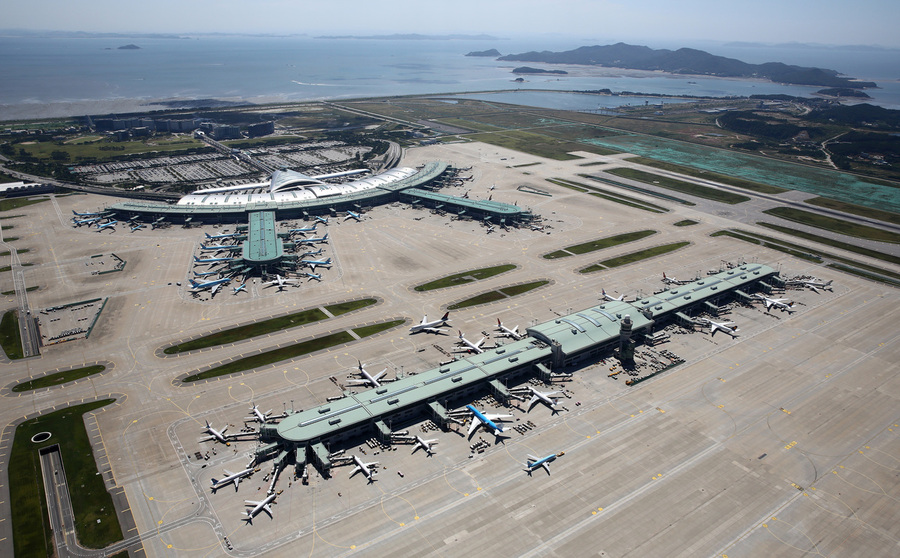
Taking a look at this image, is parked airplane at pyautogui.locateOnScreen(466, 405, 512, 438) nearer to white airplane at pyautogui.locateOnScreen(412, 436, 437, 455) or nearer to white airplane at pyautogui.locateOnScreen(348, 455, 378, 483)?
white airplane at pyautogui.locateOnScreen(412, 436, 437, 455)

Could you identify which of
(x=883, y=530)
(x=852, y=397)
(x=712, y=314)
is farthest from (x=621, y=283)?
(x=883, y=530)

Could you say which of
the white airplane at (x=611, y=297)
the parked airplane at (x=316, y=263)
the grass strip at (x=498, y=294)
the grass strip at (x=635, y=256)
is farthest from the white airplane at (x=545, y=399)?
the parked airplane at (x=316, y=263)

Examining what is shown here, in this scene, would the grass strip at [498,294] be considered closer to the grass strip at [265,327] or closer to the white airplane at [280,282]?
the grass strip at [265,327]

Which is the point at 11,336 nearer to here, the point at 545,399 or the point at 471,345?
the point at 471,345

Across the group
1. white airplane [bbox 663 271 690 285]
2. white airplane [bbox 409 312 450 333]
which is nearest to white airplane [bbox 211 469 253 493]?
white airplane [bbox 409 312 450 333]

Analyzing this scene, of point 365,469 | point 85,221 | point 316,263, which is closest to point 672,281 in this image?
point 316,263

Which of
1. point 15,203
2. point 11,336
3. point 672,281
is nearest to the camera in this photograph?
point 11,336
